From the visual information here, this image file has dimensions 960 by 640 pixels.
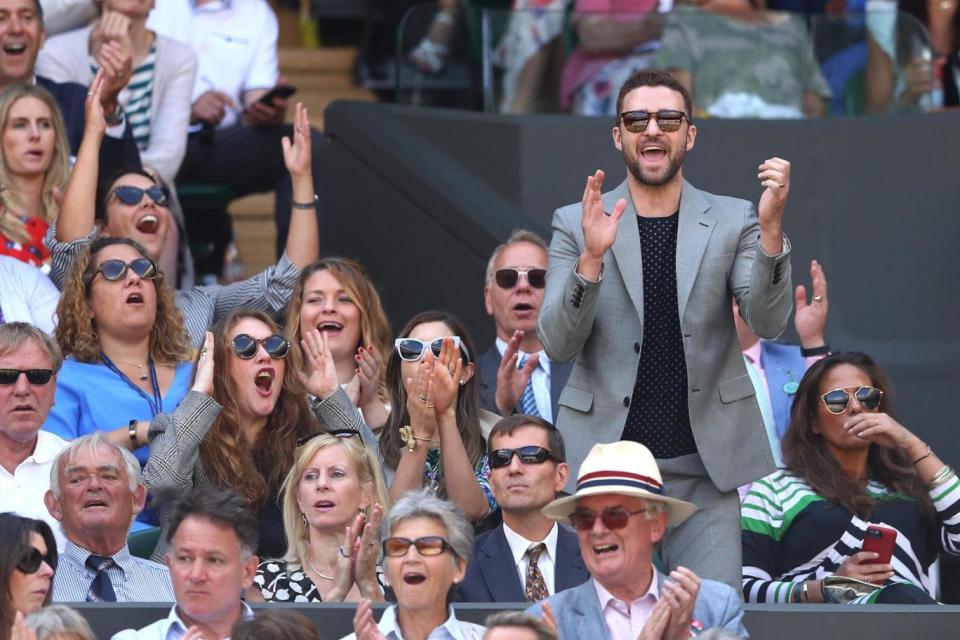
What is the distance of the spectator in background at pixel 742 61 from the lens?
34.1 feet

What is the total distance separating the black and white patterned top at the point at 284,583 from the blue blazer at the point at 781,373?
2.27 meters

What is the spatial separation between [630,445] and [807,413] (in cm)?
173

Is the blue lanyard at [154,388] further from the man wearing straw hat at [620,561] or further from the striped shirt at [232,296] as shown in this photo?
the man wearing straw hat at [620,561]

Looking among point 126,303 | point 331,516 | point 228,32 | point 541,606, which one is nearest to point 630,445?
point 541,606

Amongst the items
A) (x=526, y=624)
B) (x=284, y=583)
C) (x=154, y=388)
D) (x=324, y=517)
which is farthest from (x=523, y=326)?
(x=526, y=624)

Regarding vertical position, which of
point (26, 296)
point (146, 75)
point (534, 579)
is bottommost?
point (534, 579)

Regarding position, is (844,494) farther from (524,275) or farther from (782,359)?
(524,275)

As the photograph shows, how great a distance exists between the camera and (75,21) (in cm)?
1032

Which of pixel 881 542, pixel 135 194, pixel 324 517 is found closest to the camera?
pixel 324 517

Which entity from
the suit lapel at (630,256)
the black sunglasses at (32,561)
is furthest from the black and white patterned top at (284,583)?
the suit lapel at (630,256)

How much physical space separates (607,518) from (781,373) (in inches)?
107

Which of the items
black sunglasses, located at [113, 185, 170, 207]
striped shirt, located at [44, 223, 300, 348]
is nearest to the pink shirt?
striped shirt, located at [44, 223, 300, 348]

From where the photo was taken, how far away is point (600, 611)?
19.8 ft

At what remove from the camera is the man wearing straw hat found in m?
6.00
